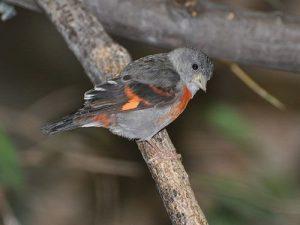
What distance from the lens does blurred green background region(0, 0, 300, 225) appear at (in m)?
5.04

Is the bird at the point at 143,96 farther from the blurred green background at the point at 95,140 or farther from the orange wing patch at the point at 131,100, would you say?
the blurred green background at the point at 95,140

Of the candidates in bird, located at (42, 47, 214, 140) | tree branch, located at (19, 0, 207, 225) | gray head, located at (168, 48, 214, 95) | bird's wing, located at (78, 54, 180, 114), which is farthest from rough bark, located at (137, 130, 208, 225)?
gray head, located at (168, 48, 214, 95)

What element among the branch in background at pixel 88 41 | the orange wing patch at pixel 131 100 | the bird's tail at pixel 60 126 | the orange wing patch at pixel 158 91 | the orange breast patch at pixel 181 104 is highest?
the branch in background at pixel 88 41

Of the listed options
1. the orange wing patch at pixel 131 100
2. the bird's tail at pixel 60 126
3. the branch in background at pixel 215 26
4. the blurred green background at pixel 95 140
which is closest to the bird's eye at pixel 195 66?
the branch in background at pixel 215 26

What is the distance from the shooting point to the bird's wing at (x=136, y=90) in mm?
3158

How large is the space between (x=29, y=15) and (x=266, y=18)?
10.1 feet

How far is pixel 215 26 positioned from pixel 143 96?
766mm

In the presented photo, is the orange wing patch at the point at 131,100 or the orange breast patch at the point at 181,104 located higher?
the orange wing patch at the point at 131,100

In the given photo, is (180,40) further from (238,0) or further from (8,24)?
(8,24)

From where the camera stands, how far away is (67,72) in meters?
6.09

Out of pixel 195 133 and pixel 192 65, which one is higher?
pixel 192 65

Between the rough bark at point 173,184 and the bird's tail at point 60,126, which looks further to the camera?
the bird's tail at point 60,126

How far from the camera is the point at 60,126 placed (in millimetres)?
3096

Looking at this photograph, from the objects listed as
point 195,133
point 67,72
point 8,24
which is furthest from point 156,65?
point 8,24
